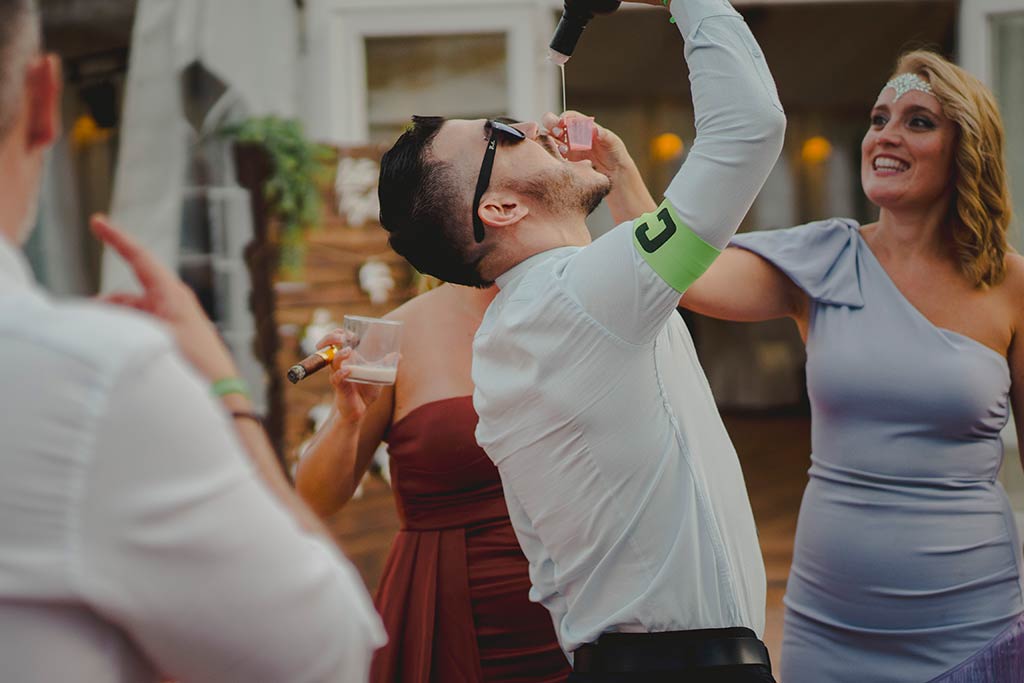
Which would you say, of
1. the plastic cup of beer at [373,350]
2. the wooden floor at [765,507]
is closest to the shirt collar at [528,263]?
the plastic cup of beer at [373,350]

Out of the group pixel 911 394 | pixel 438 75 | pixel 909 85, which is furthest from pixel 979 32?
pixel 911 394

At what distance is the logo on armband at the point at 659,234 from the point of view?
1303 mm

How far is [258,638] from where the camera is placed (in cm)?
73

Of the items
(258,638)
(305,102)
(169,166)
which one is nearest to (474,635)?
(258,638)

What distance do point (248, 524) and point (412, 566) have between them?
55.3 inches

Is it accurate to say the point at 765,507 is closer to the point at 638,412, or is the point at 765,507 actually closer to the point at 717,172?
the point at 638,412

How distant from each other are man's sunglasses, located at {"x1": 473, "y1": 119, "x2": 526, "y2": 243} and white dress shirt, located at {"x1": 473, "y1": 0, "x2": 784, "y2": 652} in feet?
0.54

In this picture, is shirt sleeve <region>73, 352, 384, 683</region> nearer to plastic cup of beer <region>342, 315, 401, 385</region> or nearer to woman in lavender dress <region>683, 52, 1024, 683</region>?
plastic cup of beer <region>342, 315, 401, 385</region>

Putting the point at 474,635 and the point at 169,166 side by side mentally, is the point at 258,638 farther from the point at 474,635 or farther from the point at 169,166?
the point at 169,166

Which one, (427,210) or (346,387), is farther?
(346,387)

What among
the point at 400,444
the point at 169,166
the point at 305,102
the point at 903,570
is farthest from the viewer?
the point at 305,102

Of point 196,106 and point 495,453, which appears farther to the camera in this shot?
point 196,106

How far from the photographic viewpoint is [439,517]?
2.10 metres

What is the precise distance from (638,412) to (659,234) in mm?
262
